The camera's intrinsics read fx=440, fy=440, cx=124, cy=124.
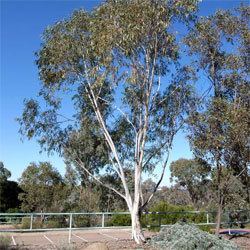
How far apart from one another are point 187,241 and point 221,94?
6.82m

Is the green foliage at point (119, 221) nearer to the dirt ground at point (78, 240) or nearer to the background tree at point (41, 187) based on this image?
the dirt ground at point (78, 240)

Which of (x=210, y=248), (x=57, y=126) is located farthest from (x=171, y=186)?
(x=210, y=248)

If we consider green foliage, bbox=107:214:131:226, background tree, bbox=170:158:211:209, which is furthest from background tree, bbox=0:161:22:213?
green foliage, bbox=107:214:131:226

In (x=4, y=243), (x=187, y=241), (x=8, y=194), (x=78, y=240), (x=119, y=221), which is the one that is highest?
(x=8, y=194)

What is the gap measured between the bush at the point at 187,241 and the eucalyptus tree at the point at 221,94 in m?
3.35

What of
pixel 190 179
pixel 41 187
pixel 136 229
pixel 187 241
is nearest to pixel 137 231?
pixel 136 229

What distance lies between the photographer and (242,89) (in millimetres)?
16453

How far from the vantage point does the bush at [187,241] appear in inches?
484

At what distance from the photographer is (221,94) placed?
17109mm

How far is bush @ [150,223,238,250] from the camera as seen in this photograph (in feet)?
40.3

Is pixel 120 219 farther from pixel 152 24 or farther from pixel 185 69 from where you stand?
pixel 152 24

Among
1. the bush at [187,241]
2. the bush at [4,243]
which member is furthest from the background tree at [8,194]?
the bush at [187,241]

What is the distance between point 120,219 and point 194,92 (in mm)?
8941

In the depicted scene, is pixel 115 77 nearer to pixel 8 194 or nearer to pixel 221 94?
pixel 221 94
